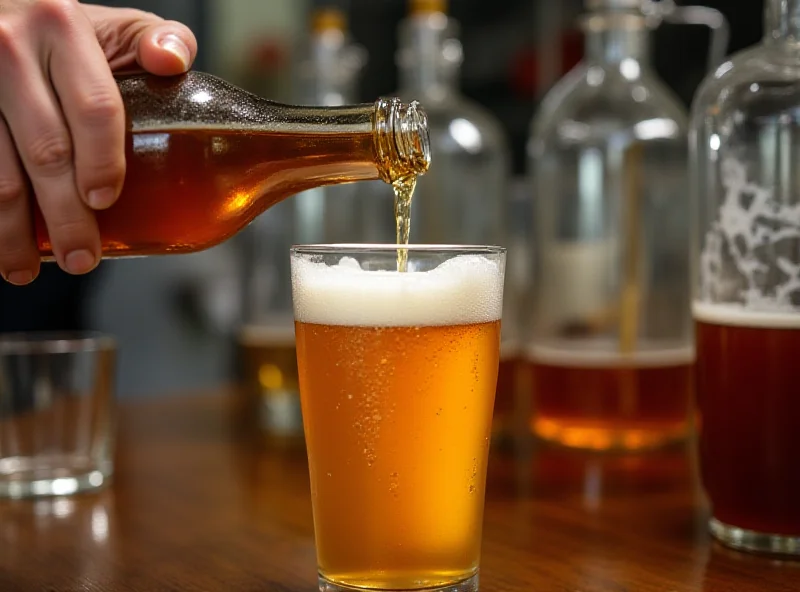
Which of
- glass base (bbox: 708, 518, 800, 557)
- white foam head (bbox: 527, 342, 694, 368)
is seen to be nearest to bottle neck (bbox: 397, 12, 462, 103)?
white foam head (bbox: 527, 342, 694, 368)

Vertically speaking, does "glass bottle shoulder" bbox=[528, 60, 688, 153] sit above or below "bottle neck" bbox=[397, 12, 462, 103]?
below

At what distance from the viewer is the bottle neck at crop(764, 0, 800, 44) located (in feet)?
3.05

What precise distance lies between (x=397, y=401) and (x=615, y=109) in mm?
805

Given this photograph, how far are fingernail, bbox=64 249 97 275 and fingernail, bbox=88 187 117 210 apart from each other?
0.12ft

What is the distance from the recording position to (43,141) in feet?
2.48

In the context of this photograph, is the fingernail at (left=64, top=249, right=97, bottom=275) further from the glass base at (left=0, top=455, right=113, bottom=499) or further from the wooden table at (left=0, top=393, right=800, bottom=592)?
the glass base at (left=0, top=455, right=113, bottom=499)

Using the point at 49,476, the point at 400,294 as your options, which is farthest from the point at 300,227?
the point at 400,294

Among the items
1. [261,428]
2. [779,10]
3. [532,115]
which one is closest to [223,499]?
[261,428]

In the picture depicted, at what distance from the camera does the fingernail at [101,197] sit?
0.78m

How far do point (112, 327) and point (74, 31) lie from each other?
3224 millimetres

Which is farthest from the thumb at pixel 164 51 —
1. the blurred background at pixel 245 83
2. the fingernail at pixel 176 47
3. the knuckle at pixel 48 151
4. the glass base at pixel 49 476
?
the blurred background at pixel 245 83

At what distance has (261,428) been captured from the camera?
154 cm

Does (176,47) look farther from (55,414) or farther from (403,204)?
(55,414)

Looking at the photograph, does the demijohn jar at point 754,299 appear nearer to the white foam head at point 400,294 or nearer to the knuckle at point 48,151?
the white foam head at point 400,294
